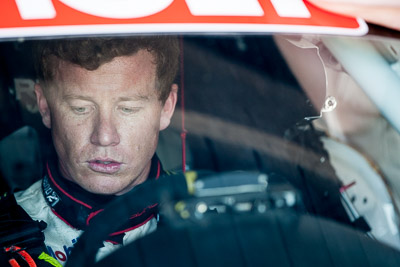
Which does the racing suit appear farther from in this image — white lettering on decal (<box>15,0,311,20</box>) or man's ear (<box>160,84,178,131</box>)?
white lettering on decal (<box>15,0,311,20</box>)

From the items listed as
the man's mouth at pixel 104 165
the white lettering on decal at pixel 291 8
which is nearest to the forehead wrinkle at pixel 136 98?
the man's mouth at pixel 104 165

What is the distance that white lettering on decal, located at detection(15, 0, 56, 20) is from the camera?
95 centimetres

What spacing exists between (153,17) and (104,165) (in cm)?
29

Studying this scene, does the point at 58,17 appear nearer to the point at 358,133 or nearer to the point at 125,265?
the point at 125,265

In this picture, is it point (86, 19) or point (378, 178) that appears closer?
point (86, 19)

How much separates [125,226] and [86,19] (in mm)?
379

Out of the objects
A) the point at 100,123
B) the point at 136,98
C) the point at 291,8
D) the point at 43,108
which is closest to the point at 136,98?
the point at 136,98

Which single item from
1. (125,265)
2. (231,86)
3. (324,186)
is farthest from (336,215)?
(125,265)

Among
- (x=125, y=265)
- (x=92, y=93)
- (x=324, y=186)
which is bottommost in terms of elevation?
(x=125, y=265)

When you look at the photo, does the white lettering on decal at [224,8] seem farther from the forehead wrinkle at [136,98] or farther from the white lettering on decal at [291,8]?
the forehead wrinkle at [136,98]

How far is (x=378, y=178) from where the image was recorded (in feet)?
5.18

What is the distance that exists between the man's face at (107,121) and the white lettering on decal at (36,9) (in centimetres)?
13

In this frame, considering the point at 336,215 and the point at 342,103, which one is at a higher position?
the point at 342,103

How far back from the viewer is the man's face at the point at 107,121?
101 cm
